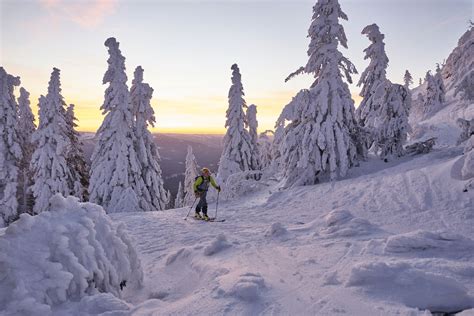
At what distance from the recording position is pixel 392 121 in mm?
16703

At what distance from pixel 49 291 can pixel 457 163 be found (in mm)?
11571

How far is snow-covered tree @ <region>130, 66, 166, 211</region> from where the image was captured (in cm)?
2197

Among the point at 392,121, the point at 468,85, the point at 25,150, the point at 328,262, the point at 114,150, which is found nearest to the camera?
the point at 328,262

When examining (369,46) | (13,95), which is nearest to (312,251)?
(369,46)

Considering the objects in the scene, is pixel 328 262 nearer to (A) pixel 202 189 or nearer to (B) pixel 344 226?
(B) pixel 344 226

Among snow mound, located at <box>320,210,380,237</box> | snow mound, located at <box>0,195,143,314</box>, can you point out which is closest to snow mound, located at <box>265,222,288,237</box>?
snow mound, located at <box>320,210,380,237</box>

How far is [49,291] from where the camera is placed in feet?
11.2

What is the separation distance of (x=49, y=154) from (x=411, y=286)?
23741mm

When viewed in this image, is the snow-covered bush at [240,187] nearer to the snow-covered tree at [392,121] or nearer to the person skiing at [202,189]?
the person skiing at [202,189]

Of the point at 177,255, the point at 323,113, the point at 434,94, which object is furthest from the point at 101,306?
the point at 434,94

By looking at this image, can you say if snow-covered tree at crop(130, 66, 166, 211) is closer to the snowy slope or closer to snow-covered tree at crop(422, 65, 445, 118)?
the snowy slope

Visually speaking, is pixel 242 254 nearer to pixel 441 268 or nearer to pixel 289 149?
pixel 441 268

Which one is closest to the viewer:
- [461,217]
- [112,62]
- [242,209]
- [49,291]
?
[49,291]

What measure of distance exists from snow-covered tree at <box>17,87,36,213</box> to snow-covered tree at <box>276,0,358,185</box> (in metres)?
18.7
